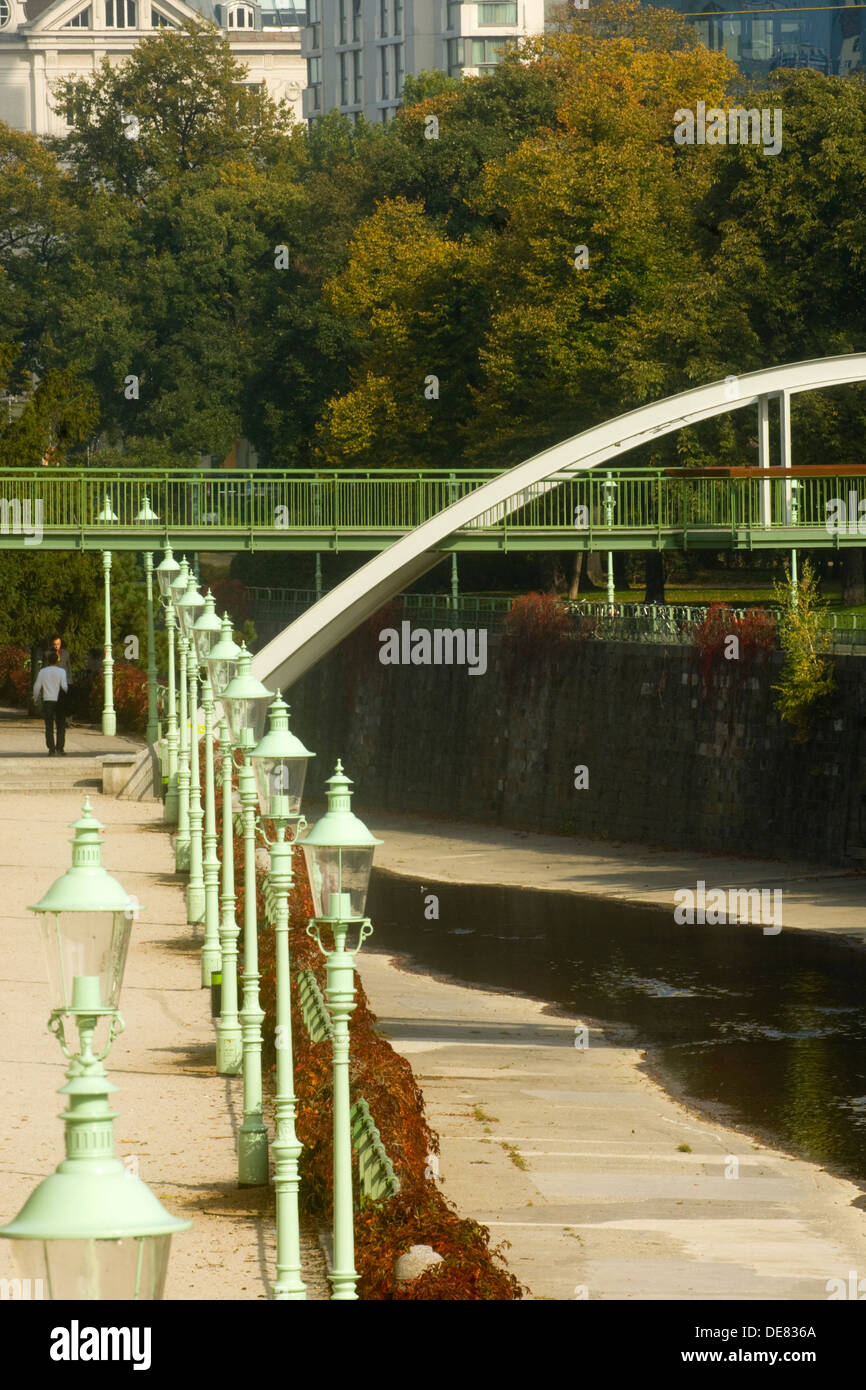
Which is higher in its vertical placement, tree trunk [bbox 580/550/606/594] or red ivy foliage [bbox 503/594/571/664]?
tree trunk [bbox 580/550/606/594]

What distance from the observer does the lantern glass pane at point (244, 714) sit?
15.5 meters

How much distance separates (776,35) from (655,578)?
67300 millimetres

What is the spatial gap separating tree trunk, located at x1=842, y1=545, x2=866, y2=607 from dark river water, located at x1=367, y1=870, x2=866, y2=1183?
1327cm

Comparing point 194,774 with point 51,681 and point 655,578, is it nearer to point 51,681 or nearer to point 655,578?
point 51,681

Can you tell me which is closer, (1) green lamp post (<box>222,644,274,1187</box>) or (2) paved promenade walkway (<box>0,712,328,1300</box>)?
(2) paved promenade walkway (<box>0,712,328,1300</box>)

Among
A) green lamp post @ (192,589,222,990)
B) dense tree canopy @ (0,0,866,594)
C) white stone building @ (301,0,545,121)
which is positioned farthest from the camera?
white stone building @ (301,0,545,121)

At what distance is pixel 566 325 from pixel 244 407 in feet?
75.9

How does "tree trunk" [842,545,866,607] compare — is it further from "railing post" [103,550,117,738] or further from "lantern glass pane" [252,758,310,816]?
"lantern glass pane" [252,758,310,816]

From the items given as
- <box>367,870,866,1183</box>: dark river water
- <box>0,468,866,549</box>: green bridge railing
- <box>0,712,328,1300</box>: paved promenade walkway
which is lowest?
<box>367,870,866,1183</box>: dark river water

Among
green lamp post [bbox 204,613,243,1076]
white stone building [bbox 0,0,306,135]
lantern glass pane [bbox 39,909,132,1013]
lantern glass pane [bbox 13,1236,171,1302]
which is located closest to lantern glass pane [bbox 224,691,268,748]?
green lamp post [bbox 204,613,243,1076]

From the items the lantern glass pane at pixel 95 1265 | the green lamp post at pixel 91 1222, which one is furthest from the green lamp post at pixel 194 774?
the lantern glass pane at pixel 95 1265

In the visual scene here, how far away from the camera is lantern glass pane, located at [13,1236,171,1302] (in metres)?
5.53

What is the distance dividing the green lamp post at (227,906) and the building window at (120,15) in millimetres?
137532

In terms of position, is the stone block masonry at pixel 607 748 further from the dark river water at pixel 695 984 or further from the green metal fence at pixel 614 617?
the dark river water at pixel 695 984
